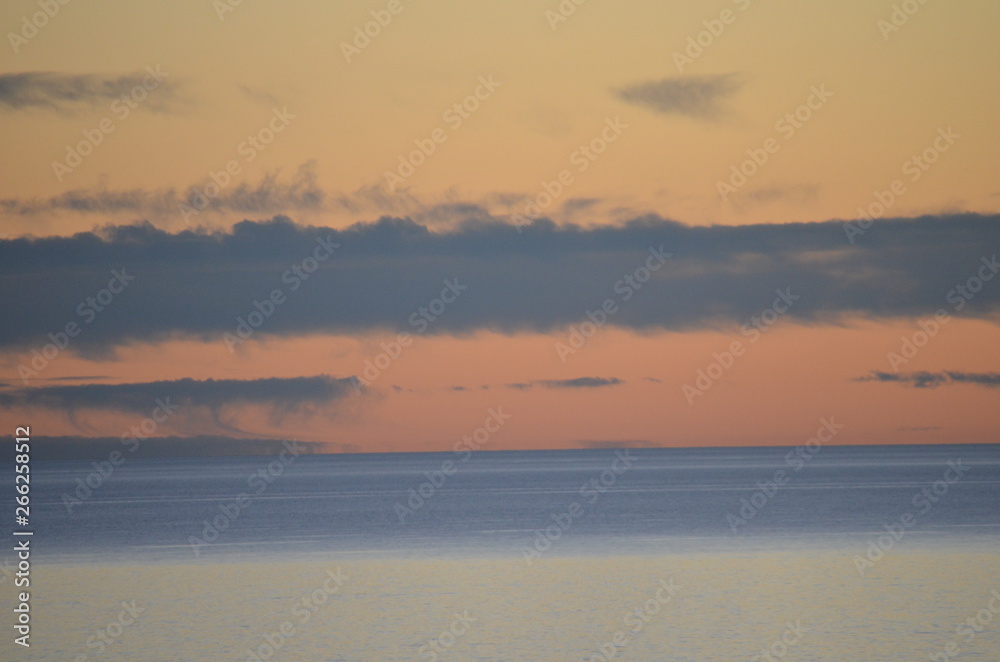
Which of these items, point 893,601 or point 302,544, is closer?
point 893,601

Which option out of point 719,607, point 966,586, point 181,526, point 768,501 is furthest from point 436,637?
point 768,501

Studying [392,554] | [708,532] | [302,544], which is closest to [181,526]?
[302,544]

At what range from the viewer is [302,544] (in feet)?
169

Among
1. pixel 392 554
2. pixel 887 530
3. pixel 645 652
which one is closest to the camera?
pixel 645 652

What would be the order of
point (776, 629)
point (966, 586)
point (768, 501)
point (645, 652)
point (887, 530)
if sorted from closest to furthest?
point (645, 652), point (776, 629), point (966, 586), point (887, 530), point (768, 501)

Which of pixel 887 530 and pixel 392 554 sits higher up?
pixel 392 554

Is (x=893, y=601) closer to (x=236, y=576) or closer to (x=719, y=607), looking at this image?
(x=719, y=607)

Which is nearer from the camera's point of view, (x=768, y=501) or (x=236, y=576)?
(x=236, y=576)

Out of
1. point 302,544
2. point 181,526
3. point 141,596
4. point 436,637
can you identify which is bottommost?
point 436,637

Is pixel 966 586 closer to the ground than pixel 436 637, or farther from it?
closer to the ground

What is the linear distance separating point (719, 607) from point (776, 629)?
271 cm

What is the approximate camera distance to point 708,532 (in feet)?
182

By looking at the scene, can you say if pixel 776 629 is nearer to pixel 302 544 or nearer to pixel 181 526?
pixel 302 544

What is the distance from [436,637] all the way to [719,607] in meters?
8.35
